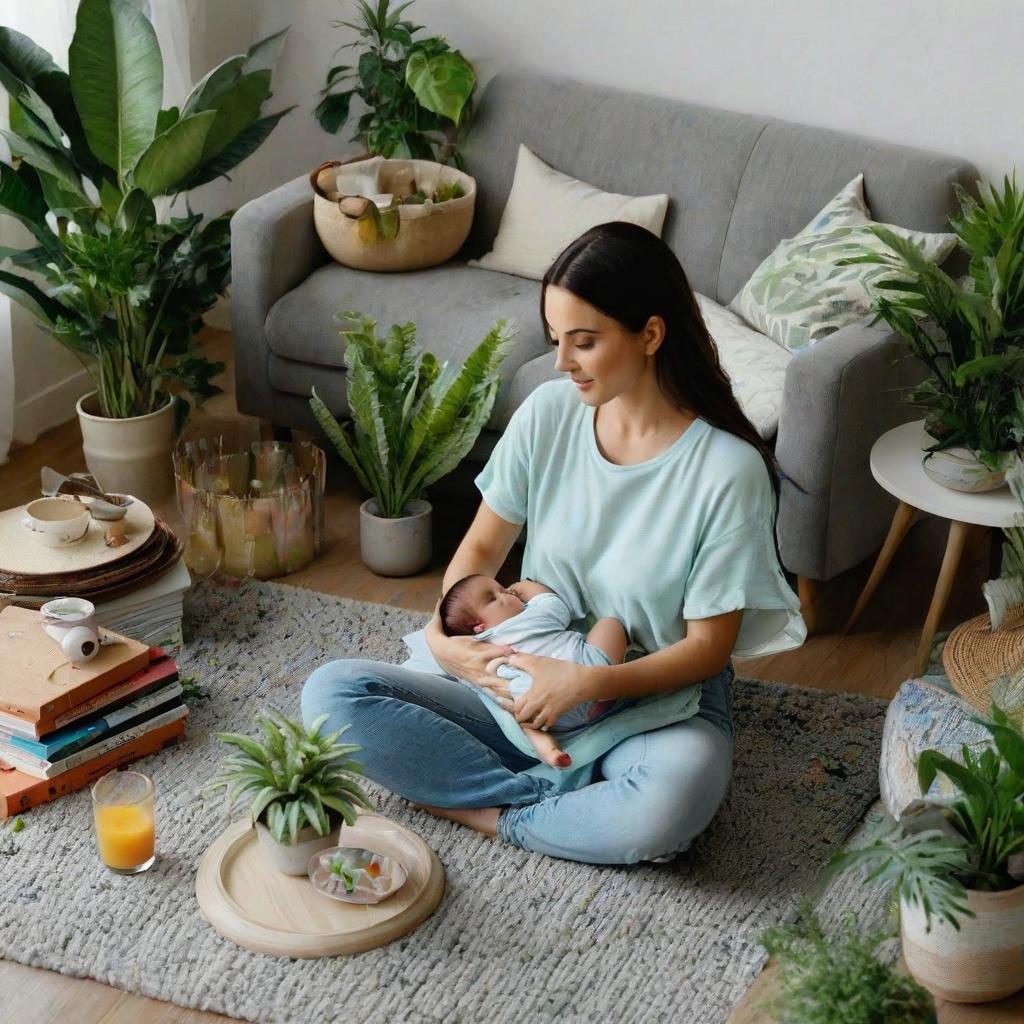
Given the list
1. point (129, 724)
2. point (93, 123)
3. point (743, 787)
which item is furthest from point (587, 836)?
point (93, 123)

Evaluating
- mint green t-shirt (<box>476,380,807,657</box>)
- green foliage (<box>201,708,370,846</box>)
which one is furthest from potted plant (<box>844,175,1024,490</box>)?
green foliage (<box>201,708,370,846</box>)

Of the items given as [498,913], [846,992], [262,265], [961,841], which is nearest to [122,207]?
[262,265]

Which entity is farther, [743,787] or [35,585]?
[35,585]

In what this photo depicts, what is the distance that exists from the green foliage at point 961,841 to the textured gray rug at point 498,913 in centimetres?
38

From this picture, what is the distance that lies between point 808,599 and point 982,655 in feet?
2.11

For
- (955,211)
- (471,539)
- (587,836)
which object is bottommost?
(587,836)

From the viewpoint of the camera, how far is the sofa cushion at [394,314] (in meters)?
3.37

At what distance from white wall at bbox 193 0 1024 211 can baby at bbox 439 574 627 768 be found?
1.80 m

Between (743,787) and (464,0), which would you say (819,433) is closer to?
(743,787)

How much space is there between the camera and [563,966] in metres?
2.16

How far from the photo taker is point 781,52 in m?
3.64

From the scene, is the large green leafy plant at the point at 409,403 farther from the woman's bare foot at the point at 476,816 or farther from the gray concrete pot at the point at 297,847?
the gray concrete pot at the point at 297,847

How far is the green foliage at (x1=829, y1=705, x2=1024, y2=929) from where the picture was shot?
1844 mm

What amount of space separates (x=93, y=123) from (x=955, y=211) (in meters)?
1.92
